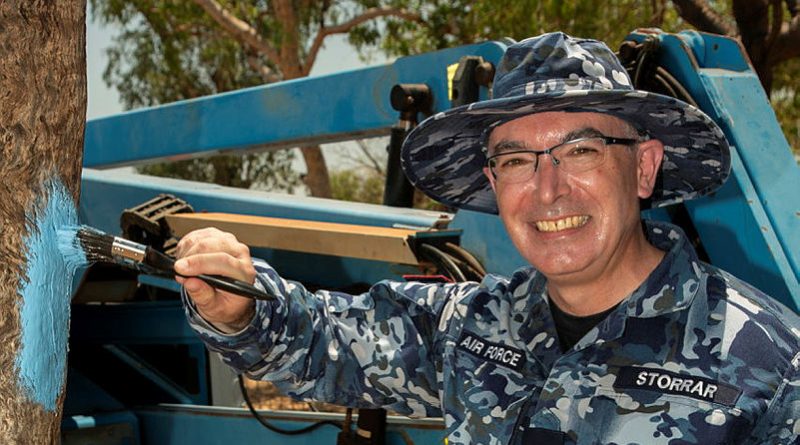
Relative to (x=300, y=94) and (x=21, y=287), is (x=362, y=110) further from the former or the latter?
(x=21, y=287)

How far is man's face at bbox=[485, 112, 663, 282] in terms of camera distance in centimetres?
192

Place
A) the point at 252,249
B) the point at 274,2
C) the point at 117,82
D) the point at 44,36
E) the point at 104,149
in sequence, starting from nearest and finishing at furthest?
the point at 44,36 → the point at 252,249 → the point at 104,149 → the point at 274,2 → the point at 117,82

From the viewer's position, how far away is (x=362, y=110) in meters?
3.24

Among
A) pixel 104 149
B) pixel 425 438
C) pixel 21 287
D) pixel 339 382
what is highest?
pixel 104 149

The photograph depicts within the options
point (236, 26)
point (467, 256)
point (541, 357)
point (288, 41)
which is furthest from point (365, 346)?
point (236, 26)

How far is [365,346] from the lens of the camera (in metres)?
2.19

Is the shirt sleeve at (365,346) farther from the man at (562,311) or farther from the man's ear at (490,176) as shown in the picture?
the man's ear at (490,176)

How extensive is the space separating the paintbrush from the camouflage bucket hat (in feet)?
1.69

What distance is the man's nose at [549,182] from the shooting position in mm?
1948

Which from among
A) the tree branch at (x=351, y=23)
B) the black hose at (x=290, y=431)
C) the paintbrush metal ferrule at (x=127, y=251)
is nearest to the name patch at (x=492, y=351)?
the paintbrush metal ferrule at (x=127, y=251)

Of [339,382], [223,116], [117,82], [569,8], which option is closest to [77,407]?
[223,116]

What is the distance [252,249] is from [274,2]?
1070cm

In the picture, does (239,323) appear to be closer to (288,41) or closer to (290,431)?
(290,431)

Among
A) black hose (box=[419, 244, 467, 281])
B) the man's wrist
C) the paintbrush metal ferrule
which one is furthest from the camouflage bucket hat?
the paintbrush metal ferrule
